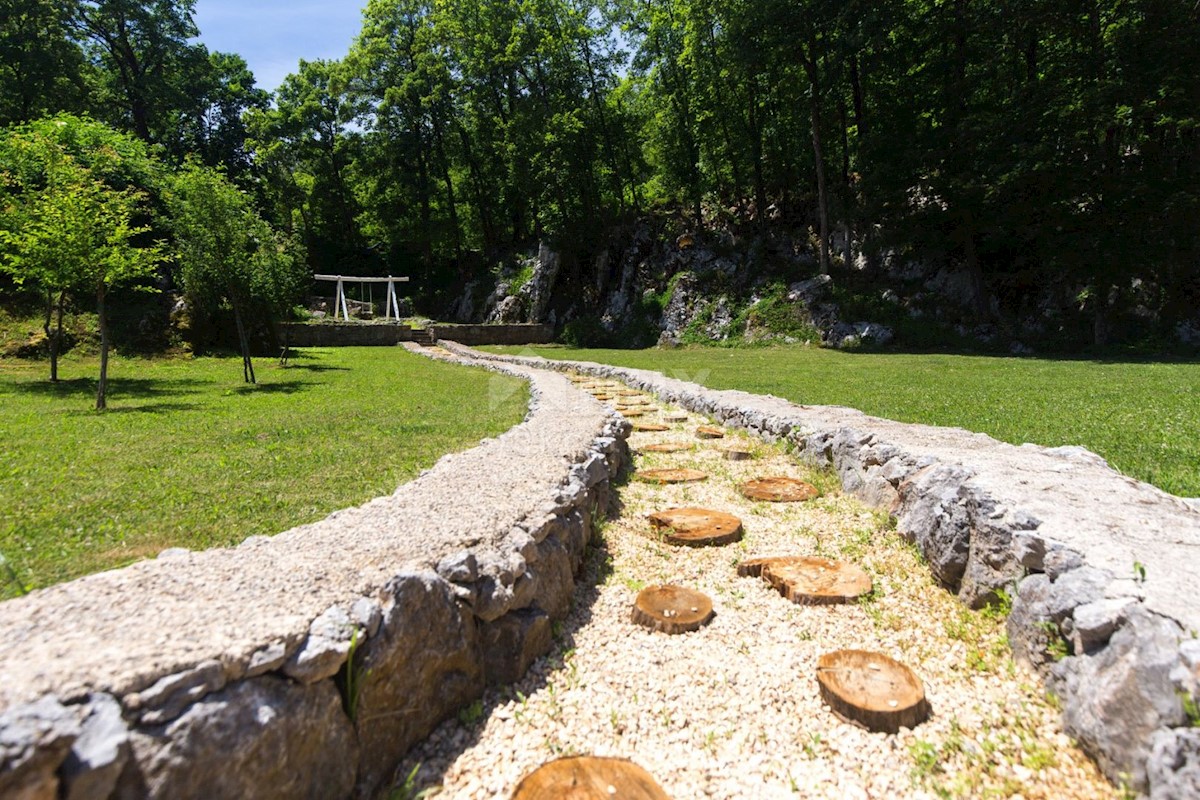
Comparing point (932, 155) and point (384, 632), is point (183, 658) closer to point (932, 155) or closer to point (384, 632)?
point (384, 632)

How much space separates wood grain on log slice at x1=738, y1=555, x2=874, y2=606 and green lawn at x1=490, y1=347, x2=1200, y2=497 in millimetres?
2834

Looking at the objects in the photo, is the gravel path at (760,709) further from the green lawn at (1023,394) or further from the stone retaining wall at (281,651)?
the green lawn at (1023,394)

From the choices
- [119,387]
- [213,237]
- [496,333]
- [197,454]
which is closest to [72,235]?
[213,237]

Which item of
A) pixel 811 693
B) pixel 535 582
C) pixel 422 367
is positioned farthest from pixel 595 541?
pixel 422 367

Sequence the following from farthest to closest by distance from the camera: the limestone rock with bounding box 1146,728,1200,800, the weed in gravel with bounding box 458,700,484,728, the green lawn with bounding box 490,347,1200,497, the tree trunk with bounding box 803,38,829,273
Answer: the tree trunk with bounding box 803,38,829,273 < the green lawn with bounding box 490,347,1200,497 < the weed in gravel with bounding box 458,700,484,728 < the limestone rock with bounding box 1146,728,1200,800

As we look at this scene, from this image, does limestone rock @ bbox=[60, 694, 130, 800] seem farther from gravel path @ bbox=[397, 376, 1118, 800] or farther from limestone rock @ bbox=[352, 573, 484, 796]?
gravel path @ bbox=[397, 376, 1118, 800]

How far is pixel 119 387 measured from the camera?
531 inches

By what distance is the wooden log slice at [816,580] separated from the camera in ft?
11.9

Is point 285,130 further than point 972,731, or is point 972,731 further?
point 285,130

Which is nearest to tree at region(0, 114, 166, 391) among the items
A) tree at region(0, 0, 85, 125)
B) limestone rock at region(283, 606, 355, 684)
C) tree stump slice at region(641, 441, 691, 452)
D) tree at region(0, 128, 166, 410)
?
tree at region(0, 128, 166, 410)

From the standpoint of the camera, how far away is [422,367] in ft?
63.1

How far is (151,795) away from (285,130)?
45662mm

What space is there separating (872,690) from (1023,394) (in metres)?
9.46

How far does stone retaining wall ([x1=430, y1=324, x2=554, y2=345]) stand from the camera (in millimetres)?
29781
